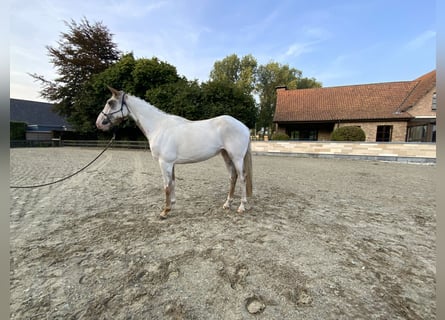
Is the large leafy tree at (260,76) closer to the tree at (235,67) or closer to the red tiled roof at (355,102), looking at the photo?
the tree at (235,67)

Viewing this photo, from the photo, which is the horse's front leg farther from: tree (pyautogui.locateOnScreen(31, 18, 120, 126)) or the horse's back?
tree (pyautogui.locateOnScreen(31, 18, 120, 126))

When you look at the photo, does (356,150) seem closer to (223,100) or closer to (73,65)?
(223,100)

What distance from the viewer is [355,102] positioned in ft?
54.6

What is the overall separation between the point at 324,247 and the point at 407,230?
145 centimetres

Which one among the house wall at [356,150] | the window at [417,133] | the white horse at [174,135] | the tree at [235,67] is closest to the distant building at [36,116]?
the tree at [235,67]

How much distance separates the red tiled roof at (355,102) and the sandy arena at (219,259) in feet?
46.2

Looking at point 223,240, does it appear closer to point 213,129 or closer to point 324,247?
point 324,247

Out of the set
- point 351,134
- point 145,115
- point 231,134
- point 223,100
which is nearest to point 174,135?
point 145,115

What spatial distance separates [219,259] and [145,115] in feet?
7.86

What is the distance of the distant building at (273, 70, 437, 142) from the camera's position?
46.9ft

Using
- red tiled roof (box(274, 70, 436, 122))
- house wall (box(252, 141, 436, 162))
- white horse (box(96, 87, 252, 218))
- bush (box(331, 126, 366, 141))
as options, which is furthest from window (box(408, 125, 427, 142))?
Result: white horse (box(96, 87, 252, 218))

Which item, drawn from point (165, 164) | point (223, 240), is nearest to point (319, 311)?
point (223, 240)

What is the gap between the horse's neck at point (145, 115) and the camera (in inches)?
127

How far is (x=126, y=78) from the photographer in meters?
15.7
